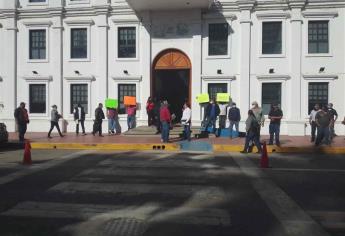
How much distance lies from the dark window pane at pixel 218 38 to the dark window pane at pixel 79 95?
7389mm

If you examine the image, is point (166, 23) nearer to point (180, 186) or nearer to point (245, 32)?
point (245, 32)

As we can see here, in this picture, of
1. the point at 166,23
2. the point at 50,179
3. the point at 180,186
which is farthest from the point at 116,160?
the point at 166,23

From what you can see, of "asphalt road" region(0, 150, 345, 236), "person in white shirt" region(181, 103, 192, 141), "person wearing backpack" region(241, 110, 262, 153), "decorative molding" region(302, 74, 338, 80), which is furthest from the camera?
"decorative molding" region(302, 74, 338, 80)

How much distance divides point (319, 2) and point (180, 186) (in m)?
16.5

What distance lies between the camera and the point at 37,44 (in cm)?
2466

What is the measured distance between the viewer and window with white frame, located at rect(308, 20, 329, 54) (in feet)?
72.6

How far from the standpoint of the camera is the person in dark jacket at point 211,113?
2056cm

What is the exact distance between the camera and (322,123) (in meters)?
16.6

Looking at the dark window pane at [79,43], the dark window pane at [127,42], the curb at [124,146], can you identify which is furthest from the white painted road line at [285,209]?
the dark window pane at [79,43]

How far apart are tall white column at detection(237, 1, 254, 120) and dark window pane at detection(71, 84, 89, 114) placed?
861 cm

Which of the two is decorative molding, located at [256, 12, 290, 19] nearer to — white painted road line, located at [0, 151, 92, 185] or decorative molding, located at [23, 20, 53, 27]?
decorative molding, located at [23, 20, 53, 27]

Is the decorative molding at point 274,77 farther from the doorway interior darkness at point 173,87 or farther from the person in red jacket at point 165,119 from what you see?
the person in red jacket at point 165,119

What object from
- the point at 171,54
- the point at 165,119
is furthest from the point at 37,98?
the point at 165,119

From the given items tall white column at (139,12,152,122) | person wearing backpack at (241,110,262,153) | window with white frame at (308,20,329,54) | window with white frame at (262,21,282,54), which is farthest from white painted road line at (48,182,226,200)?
window with white frame at (308,20,329,54)
